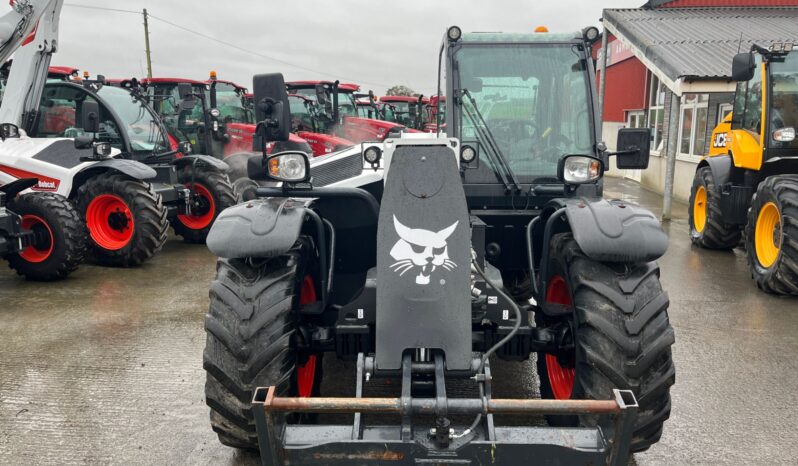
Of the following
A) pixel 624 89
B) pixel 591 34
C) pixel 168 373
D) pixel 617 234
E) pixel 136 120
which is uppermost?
pixel 624 89

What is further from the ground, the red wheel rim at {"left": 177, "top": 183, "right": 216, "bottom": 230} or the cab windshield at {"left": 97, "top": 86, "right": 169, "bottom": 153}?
the cab windshield at {"left": 97, "top": 86, "right": 169, "bottom": 153}

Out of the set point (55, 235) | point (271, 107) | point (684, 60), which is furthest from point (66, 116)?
point (684, 60)

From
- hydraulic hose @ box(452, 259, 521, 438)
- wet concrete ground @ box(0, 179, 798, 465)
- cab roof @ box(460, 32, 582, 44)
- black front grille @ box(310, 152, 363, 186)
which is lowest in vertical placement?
wet concrete ground @ box(0, 179, 798, 465)

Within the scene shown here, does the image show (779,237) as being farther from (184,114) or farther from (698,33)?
(184,114)

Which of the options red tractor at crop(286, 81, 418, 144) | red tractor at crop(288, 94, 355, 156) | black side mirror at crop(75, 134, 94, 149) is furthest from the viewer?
red tractor at crop(286, 81, 418, 144)

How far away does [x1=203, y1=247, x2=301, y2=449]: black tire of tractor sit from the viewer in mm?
2600

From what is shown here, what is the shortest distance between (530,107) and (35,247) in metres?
5.25

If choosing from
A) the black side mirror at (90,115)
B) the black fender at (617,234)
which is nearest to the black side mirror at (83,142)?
the black side mirror at (90,115)

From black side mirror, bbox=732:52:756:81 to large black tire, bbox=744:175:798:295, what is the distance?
1.19 m

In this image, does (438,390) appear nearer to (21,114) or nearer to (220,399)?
(220,399)

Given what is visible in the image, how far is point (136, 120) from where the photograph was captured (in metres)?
8.16

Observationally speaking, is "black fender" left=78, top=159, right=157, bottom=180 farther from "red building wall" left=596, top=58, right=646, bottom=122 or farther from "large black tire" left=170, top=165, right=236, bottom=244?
"red building wall" left=596, top=58, right=646, bottom=122

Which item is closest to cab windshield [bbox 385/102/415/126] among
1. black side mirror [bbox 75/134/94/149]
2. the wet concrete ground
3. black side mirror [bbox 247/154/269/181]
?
black side mirror [bbox 75/134/94/149]

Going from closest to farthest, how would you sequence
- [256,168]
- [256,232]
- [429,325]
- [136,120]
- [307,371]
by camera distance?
[429,325] < [256,232] < [307,371] < [256,168] < [136,120]
